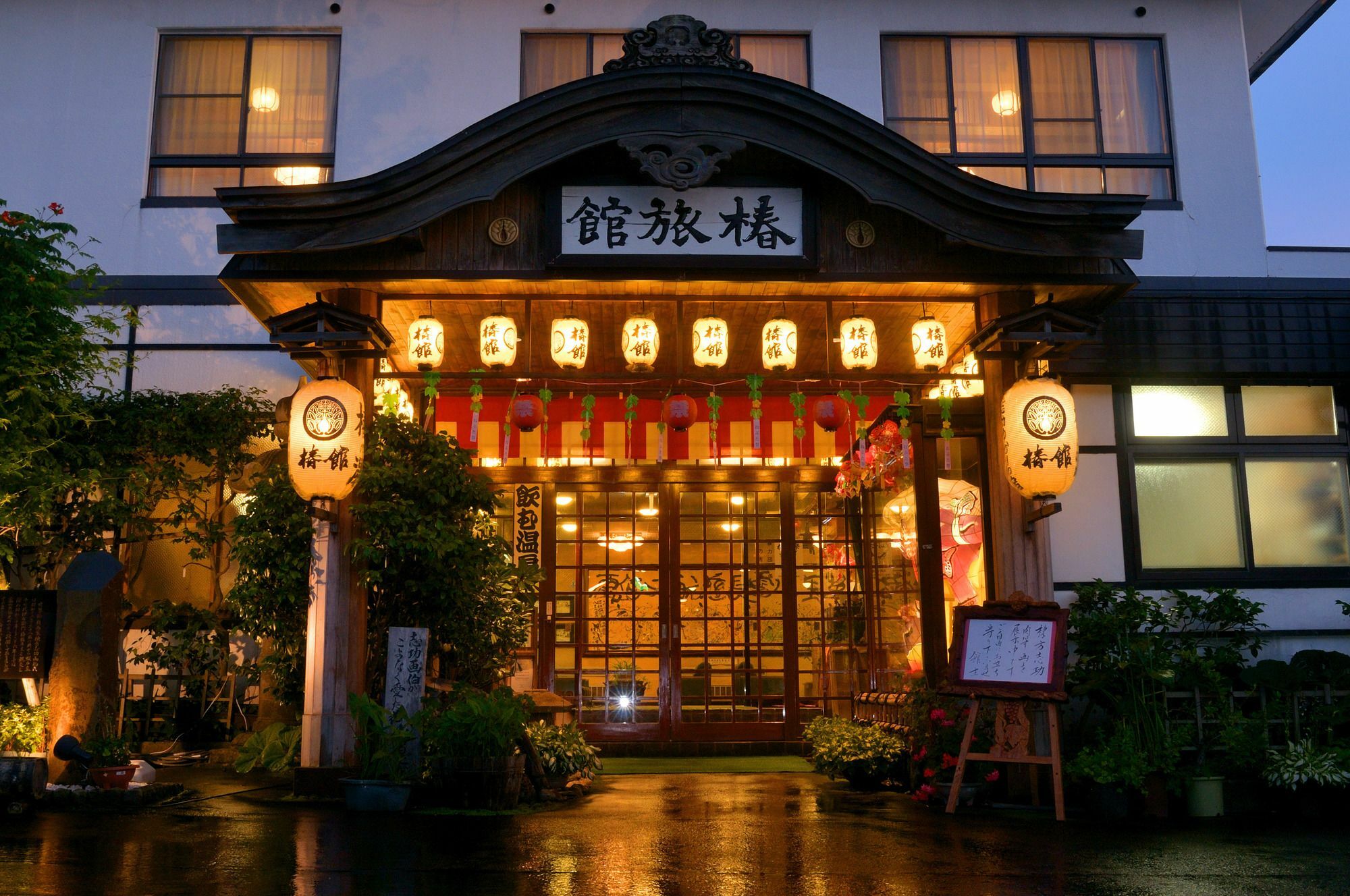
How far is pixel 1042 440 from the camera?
9.22 meters

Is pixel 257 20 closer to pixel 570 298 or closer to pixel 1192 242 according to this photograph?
pixel 570 298

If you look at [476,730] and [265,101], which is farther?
[265,101]

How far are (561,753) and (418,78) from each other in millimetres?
8093

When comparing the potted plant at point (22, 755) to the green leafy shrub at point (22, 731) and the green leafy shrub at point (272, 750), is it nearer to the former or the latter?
the green leafy shrub at point (22, 731)

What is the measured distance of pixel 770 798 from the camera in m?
9.54

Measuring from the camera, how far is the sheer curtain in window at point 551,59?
13.4 m

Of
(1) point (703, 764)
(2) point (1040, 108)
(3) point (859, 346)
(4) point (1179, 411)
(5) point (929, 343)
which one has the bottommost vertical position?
(1) point (703, 764)

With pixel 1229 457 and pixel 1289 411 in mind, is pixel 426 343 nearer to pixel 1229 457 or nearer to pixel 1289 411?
pixel 1229 457

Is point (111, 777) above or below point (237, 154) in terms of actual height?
below

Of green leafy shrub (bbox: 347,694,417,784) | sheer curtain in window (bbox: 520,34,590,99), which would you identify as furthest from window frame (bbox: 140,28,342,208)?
green leafy shrub (bbox: 347,694,417,784)

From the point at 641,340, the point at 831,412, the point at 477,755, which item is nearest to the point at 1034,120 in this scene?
the point at 831,412

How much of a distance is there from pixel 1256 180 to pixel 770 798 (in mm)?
8977

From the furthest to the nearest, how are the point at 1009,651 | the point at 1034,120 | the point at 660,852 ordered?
the point at 1034,120, the point at 1009,651, the point at 660,852

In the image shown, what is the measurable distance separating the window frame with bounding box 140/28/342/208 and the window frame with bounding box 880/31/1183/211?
6.53 meters
